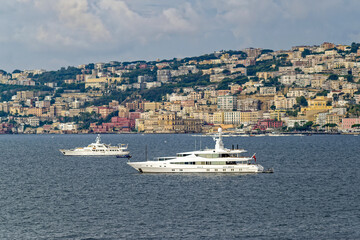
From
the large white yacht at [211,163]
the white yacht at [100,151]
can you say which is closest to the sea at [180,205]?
the large white yacht at [211,163]

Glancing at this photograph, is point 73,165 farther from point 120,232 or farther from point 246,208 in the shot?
point 120,232

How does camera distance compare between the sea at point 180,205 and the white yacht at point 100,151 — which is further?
the white yacht at point 100,151

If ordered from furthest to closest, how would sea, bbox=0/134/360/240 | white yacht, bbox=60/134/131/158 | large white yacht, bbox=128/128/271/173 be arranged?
white yacht, bbox=60/134/131/158 → large white yacht, bbox=128/128/271/173 → sea, bbox=0/134/360/240

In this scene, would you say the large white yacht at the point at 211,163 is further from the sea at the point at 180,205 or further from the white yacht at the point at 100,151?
the white yacht at the point at 100,151

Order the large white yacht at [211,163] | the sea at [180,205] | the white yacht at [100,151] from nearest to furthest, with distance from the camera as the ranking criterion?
the sea at [180,205] < the large white yacht at [211,163] < the white yacht at [100,151]

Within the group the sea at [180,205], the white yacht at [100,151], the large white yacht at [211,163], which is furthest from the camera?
the white yacht at [100,151]

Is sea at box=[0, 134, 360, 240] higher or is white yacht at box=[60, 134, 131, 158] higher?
white yacht at box=[60, 134, 131, 158]

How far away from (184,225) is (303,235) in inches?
278

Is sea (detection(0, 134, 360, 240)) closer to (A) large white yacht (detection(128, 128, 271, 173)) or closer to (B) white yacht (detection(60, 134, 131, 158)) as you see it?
(A) large white yacht (detection(128, 128, 271, 173))

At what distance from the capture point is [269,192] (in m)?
56.5

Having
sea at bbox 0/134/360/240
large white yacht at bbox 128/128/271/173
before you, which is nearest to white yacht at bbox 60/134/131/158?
sea at bbox 0/134/360/240

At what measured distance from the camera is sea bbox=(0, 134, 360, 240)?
136 ft

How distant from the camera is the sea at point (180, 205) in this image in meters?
41.5

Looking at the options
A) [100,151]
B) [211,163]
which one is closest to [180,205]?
[211,163]
